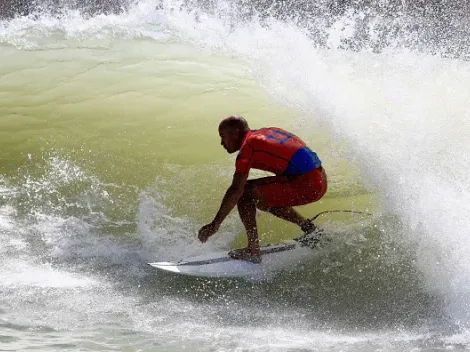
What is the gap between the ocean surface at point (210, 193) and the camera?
3.65 meters

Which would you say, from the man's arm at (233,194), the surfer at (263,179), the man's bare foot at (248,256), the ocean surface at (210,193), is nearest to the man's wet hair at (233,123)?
the surfer at (263,179)

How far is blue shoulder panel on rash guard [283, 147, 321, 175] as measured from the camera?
411cm

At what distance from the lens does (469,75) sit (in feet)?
22.1

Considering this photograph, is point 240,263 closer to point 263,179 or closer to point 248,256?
point 248,256

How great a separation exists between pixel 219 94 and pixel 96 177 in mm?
1739

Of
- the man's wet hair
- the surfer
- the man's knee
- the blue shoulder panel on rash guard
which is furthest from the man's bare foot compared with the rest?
the man's wet hair

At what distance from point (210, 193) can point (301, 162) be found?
1.18 m

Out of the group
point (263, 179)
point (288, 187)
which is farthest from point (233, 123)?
point (288, 187)

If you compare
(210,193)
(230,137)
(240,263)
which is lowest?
(240,263)

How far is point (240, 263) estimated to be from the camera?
4.23 m

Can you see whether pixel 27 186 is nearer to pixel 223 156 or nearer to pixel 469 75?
pixel 223 156

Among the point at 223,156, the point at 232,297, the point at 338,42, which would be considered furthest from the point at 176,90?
the point at 338,42

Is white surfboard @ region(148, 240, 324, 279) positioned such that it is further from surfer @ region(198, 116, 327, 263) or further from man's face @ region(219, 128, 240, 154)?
man's face @ region(219, 128, 240, 154)

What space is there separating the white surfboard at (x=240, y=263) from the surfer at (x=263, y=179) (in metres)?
0.06
